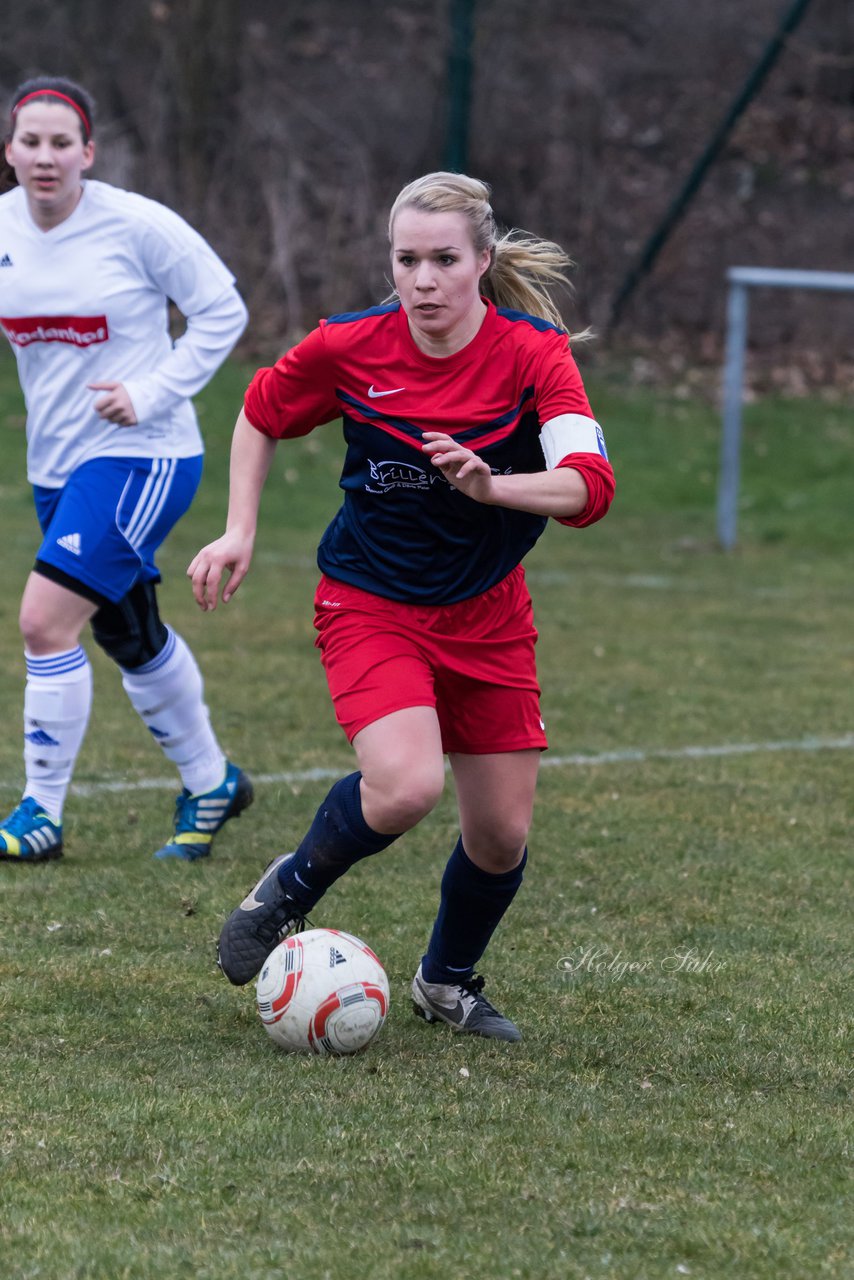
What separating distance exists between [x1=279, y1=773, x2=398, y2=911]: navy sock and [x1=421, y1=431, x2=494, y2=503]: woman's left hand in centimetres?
73

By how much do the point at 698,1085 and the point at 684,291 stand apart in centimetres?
1471

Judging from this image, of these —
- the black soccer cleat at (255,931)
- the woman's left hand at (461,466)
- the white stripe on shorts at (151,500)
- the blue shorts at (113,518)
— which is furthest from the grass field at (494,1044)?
the woman's left hand at (461,466)

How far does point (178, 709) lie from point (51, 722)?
1.28 ft

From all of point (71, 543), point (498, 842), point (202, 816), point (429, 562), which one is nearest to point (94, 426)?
point (71, 543)

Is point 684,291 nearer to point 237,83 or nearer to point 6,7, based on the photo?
point 237,83

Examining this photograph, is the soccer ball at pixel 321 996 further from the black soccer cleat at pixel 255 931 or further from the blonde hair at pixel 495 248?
the blonde hair at pixel 495 248

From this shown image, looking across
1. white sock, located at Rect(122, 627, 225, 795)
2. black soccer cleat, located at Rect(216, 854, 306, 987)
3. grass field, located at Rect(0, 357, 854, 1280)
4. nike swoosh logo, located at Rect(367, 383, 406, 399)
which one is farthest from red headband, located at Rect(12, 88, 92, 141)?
black soccer cleat, located at Rect(216, 854, 306, 987)

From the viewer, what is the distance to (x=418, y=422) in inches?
148

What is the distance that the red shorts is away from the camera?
12.3ft

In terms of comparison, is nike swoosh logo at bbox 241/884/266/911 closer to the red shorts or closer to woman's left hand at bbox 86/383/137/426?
the red shorts

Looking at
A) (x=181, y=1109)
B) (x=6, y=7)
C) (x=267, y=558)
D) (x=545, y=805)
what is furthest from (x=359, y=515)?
(x=6, y=7)

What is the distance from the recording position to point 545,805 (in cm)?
605

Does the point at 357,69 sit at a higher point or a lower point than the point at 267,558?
higher

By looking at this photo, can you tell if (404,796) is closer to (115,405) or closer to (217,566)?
(217,566)
